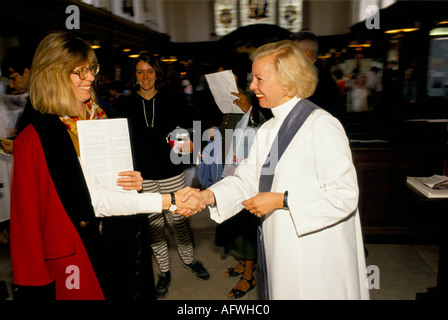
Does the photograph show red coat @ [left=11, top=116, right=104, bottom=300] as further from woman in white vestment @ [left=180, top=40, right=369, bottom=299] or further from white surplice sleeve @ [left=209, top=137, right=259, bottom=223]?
woman in white vestment @ [left=180, top=40, right=369, bottom=299]

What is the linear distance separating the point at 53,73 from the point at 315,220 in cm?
128

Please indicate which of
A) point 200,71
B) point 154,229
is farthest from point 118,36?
point 154,229

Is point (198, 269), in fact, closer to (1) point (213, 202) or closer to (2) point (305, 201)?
(1) point (213, 202)

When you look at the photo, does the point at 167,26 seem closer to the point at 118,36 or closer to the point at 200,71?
the point at 200,71

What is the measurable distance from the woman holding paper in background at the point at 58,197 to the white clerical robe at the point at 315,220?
0.76 metres

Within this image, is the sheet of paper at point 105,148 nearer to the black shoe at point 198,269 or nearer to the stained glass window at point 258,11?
the black shoe at point 198,269

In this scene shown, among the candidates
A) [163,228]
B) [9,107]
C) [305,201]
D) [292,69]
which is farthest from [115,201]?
[9,107]

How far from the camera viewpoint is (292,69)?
1514 mm

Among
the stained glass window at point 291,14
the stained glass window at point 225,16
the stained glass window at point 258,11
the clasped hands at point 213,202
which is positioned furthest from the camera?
the stained glass window at point 225,16

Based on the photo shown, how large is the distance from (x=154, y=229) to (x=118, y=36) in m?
8.04

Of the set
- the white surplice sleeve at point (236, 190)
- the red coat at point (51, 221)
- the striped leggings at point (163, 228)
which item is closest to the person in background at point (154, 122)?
the striped leggings at point (163, 228)

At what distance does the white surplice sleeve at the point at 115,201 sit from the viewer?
1.60 m

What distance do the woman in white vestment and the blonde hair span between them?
85cm
